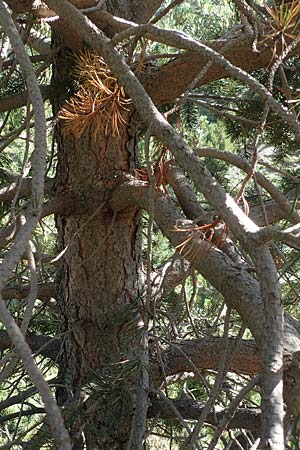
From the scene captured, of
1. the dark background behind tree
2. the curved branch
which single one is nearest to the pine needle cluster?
the dark background behind tree

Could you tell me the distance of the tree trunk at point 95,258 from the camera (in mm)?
1639

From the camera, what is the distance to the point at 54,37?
1.67 meters

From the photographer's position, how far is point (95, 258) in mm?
1681

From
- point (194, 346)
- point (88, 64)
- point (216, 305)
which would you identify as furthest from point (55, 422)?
point (216, 305)

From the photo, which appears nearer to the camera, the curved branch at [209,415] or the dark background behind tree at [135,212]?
the dark background behind tree at [135,212]

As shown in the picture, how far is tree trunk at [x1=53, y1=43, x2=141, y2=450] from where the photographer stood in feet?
5.38

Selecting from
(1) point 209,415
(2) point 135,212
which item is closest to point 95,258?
(2) point 135,212

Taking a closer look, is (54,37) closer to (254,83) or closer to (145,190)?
(145,190)

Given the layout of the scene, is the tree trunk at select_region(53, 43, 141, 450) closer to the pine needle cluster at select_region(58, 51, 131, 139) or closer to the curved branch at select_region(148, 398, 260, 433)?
the curved branch at select_region(148, 398, 260, 433)

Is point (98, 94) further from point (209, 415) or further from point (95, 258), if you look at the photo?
point (209, 415)

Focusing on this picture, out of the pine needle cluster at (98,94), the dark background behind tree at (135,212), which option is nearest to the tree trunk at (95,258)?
the dark background behind tree at (135,212)

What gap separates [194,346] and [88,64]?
2.16 ft

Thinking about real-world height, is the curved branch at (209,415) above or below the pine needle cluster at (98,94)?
below

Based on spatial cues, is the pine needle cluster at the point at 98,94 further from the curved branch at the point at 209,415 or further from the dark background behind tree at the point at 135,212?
the curved branch at the point at 209,415
